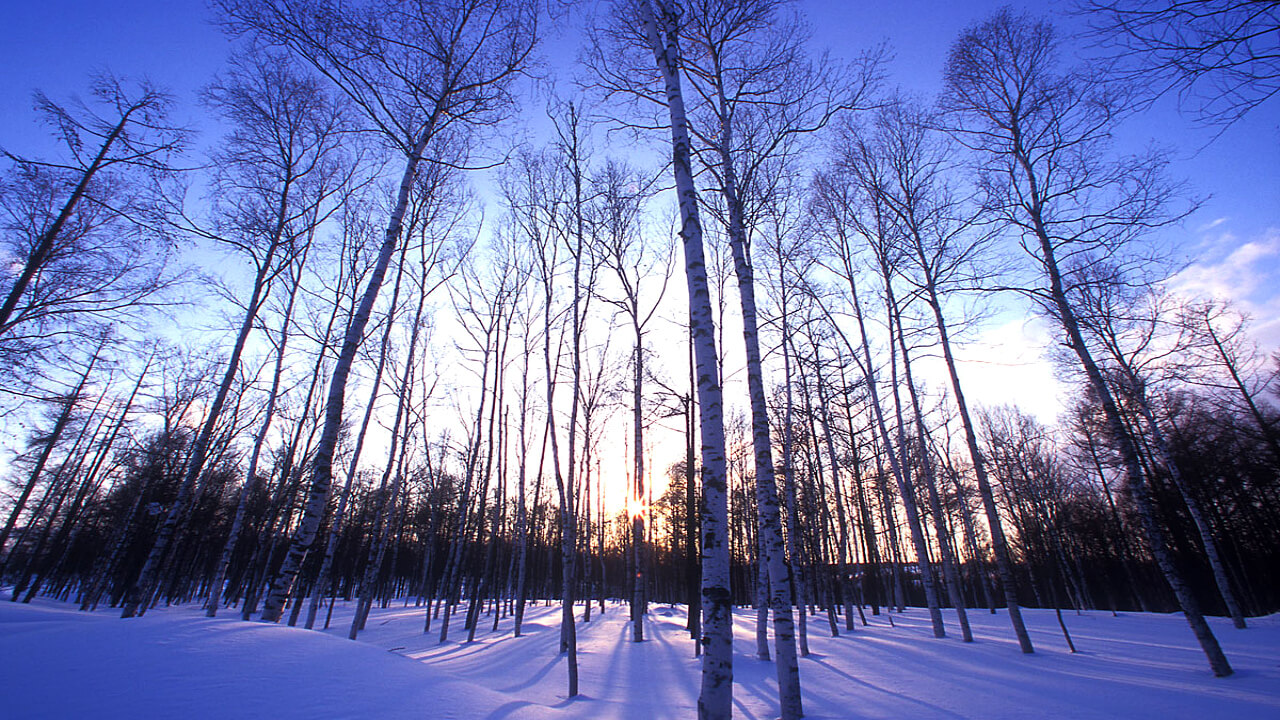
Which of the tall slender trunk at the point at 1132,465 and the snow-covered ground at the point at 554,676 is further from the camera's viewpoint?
the tall slender trunk at the point at 1132,465

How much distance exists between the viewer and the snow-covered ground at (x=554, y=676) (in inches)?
119

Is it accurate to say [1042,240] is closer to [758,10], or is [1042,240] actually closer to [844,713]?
[758,10]

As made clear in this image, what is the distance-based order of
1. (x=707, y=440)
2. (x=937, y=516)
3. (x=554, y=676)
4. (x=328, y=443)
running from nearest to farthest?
(x=707, y=440) → (x=328, y=443) → (x=554, y=676) → (x=937, y=516)

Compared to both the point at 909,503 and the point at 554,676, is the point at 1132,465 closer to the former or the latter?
the point at 909,503

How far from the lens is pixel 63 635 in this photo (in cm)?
375

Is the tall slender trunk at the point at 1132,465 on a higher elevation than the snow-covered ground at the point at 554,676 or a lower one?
higher

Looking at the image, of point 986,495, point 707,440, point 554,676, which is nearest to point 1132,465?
point 986,495

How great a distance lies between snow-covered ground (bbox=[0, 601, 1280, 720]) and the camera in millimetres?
3027

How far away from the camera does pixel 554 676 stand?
29.0ft

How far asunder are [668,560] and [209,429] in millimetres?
40942

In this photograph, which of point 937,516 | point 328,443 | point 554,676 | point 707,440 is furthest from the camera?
point 937,516

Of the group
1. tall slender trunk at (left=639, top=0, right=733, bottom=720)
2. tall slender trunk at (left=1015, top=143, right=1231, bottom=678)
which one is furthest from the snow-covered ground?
tall slender trunk at (left=639, top=0, right=733, bottom=720)

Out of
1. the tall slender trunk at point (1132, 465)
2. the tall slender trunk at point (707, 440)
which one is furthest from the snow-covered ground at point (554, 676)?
the tall slender trunk at point (707, 440)

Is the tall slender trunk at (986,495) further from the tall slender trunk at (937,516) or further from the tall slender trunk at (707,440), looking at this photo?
the tall slender trunk at (707,440)
